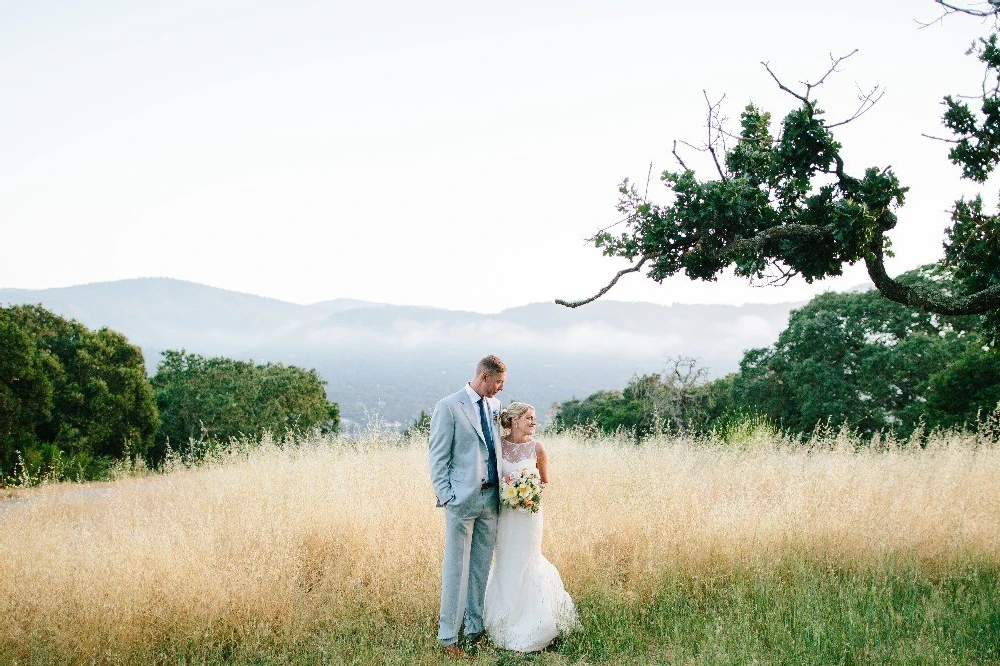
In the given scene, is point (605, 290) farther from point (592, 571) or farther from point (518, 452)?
point (592, 571)

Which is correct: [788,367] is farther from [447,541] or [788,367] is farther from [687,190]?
Result: [447,541]

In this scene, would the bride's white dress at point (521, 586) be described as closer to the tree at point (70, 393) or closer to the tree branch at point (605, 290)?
the tree branch at point (605, 290)

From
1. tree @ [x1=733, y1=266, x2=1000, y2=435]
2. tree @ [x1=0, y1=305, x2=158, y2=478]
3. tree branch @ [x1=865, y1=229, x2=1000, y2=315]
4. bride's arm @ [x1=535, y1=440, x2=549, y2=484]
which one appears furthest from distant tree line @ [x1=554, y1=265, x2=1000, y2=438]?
bride's arm @ [x1=535, y1=440, x2=549, y2=484]

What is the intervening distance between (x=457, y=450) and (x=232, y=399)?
19.7m

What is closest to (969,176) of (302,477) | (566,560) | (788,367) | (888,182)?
(888,182)

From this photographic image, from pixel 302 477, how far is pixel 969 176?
891 centimetres

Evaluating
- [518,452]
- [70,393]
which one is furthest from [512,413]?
[70,393]

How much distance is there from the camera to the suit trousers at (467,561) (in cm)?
554

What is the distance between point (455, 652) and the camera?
5469 millimetres

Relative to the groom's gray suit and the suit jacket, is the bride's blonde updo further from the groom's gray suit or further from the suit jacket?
the suit jacket

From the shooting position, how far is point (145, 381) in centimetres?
2214

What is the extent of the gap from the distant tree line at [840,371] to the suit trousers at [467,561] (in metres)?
16.8

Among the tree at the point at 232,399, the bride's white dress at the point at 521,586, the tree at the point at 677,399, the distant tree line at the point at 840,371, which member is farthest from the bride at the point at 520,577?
the tree at the point at 232,399

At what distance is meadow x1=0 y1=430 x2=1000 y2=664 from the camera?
5.50 meters
